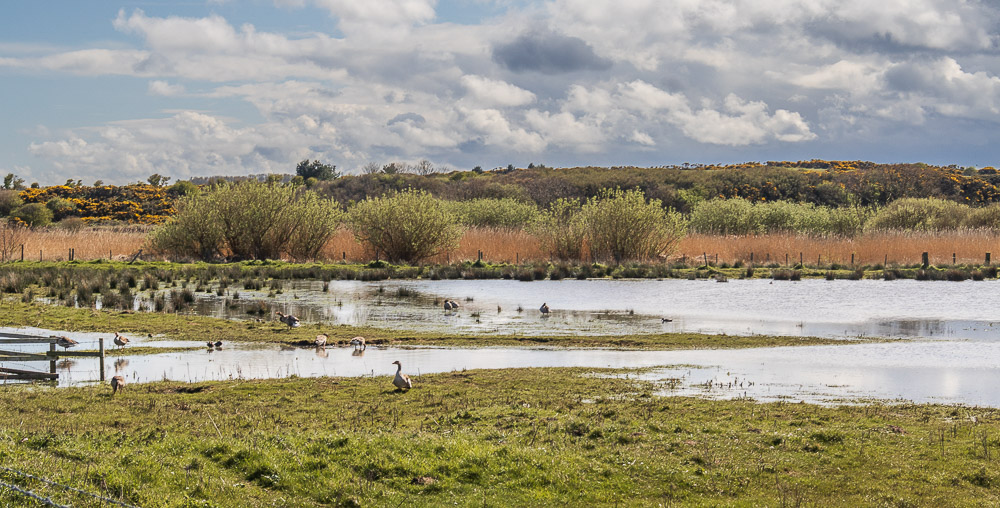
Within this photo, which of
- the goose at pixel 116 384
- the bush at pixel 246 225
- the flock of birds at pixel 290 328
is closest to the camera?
the goose at pixel 116 384

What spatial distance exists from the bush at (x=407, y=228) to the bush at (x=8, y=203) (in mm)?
59067

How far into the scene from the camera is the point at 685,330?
27.6 metres

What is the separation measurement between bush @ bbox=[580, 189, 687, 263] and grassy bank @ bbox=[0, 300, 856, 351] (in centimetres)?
2823

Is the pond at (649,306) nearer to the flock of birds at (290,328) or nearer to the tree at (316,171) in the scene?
the flock of birds at (290,328)

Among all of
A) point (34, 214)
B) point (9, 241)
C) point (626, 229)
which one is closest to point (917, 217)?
point (626, 229)

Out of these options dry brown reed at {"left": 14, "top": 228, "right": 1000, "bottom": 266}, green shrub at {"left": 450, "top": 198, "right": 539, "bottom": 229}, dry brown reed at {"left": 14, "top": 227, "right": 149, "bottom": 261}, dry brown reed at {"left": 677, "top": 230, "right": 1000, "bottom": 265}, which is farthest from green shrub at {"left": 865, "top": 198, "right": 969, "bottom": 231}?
dry brown reed at {"left": 14, "top": 227, "right": 149, "bottom": 261}

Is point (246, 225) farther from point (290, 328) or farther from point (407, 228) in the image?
point (290, 328)

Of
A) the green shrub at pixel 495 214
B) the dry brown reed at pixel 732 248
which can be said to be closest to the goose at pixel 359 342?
the dry brown reed at pixel 732 248

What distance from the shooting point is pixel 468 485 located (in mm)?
10383

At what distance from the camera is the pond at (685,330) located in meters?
18.3

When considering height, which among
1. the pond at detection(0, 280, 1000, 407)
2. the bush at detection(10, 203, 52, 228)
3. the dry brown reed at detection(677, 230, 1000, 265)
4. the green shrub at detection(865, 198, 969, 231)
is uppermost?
the bush at detection(10, 203, 52, 228)

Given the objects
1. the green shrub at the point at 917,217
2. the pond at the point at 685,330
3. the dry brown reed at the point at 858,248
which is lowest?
the pond at the point at 685,330

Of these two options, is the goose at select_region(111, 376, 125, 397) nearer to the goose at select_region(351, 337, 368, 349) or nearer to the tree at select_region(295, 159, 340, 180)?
the goose at select_region(351, 337, 368, 349)

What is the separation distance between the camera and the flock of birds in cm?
1603
